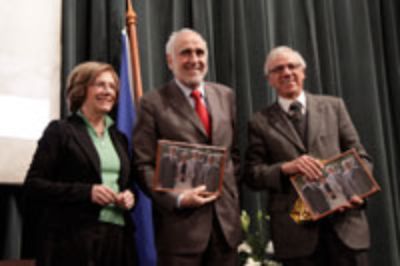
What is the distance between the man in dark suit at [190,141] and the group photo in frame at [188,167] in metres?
0.04

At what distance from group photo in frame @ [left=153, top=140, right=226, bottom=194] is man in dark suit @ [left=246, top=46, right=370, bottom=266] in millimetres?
336

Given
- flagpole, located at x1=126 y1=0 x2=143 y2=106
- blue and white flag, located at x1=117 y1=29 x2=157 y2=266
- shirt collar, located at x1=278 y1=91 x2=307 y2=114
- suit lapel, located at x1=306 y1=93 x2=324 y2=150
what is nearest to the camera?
suit lapel, located at x1=306 y1=93 x2=324 y2=150

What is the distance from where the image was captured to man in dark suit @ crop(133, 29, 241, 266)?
6.77 ft

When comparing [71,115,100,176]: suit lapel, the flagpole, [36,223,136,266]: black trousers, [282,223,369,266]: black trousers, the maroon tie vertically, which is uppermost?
the flagpole

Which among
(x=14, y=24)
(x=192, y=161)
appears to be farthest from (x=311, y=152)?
(x=14, y=24)

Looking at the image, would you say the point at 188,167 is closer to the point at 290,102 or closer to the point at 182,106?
the point at 182,106

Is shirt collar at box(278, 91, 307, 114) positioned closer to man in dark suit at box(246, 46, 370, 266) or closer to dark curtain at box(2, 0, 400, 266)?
man in dark suit at box(246, 46, 370, 266)

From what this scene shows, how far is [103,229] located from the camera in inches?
83.4

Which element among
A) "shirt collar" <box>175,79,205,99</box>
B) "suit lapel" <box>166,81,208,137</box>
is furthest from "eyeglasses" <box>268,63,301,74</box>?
"suit lapel" <box>166,81,208,137</box>

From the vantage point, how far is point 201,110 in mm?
2299

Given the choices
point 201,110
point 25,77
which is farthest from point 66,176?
point 25,77

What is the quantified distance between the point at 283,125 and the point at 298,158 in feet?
0.80

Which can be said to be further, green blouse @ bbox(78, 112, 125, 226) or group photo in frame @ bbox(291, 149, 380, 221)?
group photo in frame @ bbox(291, 149, 380, 221)

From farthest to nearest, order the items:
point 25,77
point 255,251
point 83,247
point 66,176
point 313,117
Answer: point 25,77, point 255,251, point 313,117, point 66,176, point 83,247
